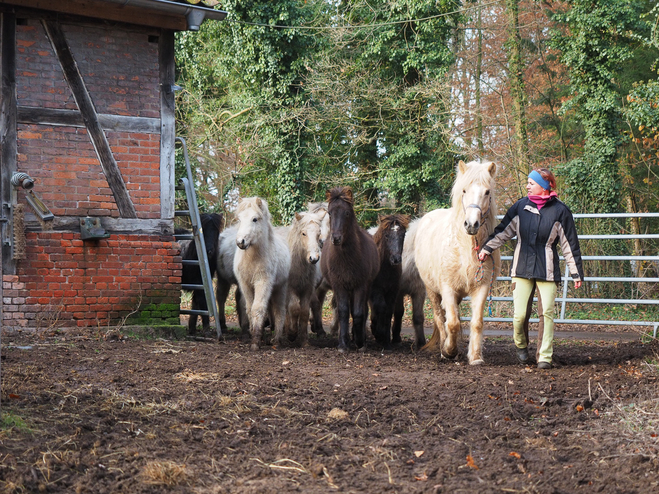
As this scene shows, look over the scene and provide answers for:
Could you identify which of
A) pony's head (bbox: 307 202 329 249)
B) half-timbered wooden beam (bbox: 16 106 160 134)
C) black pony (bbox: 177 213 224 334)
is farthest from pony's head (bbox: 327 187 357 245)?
half-timbered wooden beam (bbox: 16 106 160 134)

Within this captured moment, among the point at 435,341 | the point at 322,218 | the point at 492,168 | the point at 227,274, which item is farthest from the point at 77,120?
the point at 435,341

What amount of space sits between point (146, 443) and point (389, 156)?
51.7ft

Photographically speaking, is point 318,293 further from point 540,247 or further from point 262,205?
point 540,247

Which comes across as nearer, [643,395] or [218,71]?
[643,395]

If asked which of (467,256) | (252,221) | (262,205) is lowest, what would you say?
(467,256)

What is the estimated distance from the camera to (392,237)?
30.2 feet

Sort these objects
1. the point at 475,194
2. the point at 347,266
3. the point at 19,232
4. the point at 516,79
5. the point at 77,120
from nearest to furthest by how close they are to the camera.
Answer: the point at 475,194
the point at 19,232
the point at 77,120
the point at 347,266
the point at 516,79

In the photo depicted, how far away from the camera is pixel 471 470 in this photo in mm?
3721

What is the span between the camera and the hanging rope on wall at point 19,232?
810 centimetres

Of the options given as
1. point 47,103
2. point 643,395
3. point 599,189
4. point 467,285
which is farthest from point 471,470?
point 599,189

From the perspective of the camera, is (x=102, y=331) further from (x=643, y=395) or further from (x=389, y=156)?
(x=389, y=156)

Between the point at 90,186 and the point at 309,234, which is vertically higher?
the point at 90,186

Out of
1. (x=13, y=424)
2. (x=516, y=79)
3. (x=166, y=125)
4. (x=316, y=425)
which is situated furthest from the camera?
(x=516, y=79)

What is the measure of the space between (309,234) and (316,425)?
4749mm
